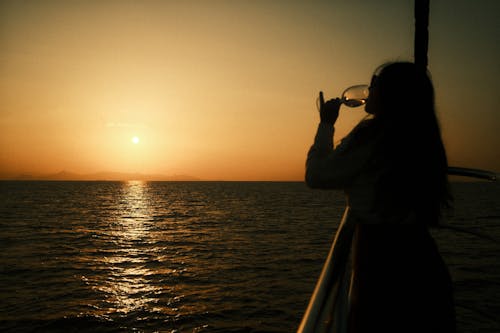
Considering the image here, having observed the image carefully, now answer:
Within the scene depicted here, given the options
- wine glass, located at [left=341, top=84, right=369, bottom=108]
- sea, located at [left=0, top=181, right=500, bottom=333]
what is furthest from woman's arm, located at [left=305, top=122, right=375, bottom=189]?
sea, located at [left=0, top=181, right=500, bottom=333]

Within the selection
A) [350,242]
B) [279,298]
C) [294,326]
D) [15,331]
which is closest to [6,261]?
[15,331]

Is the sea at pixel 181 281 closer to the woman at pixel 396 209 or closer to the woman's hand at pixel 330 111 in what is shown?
the woman at pixel 396 209

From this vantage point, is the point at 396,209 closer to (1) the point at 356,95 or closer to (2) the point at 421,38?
(1) the point at 356,95

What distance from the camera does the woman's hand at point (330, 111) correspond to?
5.94 ft

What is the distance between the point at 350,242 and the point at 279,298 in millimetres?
9958

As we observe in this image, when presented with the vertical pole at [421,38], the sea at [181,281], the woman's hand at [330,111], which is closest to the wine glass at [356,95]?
the woman's hand at [330,111]

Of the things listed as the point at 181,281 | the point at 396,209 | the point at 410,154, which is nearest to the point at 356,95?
the point at 410,154

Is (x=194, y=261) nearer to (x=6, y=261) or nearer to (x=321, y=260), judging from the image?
(x=321, y=260)

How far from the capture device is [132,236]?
2627cm

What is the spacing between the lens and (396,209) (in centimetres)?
160

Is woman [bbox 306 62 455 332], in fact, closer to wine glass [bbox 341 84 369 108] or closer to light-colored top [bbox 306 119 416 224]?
light-colored top [bbox 306 119 416 224]

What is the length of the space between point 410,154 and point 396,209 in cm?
24

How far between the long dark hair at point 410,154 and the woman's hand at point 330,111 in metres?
0.19

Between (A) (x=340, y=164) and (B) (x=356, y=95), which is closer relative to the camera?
(A) (x=340, y=164)
